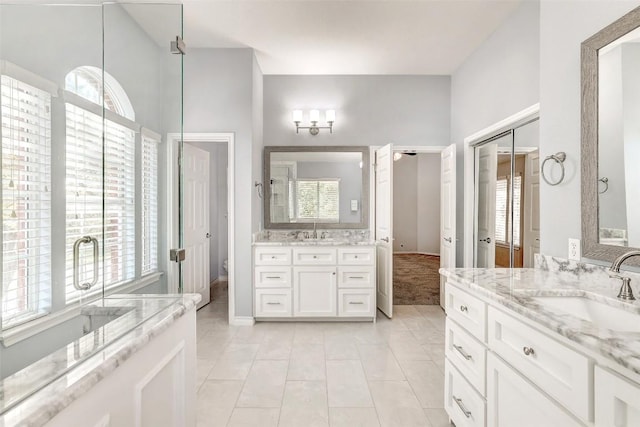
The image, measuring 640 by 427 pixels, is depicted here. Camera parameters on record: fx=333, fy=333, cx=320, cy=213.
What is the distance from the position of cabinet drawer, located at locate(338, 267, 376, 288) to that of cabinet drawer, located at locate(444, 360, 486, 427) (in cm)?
180

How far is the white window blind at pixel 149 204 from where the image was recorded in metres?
1.39

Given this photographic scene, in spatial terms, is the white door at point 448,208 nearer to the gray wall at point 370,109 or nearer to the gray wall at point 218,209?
the gray wall at point 370,109

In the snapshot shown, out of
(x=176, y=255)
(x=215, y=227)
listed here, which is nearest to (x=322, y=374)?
(x=176, y=255)

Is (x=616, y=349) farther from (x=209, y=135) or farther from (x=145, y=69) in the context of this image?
(x=209, y=135)

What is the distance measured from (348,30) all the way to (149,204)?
2.59 metres

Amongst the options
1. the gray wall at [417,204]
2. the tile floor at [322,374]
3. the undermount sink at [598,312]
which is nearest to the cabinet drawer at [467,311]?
the undermount sink at [598,312]

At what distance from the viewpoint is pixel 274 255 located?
3.66m

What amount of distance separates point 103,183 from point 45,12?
1.85 ft

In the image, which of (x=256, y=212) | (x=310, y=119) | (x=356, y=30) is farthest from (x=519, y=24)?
(x=256, y=212)

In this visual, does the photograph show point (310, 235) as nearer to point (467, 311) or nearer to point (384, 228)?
point (384, 228)

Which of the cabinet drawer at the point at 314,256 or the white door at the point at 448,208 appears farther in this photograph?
the white door at the point at 448,208

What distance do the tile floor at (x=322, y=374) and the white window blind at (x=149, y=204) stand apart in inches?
45.4

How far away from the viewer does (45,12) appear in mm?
1072

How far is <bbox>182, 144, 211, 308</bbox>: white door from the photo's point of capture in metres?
3.91
